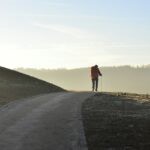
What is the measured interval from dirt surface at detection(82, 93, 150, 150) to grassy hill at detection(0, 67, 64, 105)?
651cm

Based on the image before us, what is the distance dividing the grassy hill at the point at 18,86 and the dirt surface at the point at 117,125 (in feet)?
21.4

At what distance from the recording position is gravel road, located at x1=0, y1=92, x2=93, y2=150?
1964cm

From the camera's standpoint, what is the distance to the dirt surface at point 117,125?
19.6 m

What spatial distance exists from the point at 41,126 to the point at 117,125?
282 centimetres

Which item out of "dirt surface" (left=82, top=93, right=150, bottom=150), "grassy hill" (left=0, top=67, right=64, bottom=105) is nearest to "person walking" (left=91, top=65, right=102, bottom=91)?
"grassy hill" (left=0, top=67, right=64, bottom=105)

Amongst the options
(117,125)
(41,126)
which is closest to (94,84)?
(41,126)

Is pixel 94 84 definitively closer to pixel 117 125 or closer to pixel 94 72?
pixel 94 72

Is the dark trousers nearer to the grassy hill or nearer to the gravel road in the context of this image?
the grassy hill

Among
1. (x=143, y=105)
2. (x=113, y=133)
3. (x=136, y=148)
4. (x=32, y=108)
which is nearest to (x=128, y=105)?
(x=143, y=105)

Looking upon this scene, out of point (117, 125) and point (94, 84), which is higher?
point (94, 84)

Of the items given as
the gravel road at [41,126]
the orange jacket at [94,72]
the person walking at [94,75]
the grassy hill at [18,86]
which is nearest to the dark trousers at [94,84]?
the person walking at [94,75]

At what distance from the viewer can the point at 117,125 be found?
901 inches

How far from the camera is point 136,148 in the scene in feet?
61.9

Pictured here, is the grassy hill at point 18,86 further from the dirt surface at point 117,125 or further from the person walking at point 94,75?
the dirt surface at point 117,125
